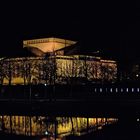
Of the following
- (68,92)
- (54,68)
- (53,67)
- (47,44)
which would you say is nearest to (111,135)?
(68,92)

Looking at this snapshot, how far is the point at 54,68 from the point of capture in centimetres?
6462

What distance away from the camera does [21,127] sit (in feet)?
80.2

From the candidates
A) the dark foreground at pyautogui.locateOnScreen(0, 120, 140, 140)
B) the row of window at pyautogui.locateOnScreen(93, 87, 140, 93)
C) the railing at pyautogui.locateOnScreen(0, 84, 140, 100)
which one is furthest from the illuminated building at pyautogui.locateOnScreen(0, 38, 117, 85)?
the dark foreground at pyautogui.locateOnScreen(0, 120, 140, 140)

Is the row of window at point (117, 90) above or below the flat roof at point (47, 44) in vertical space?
below

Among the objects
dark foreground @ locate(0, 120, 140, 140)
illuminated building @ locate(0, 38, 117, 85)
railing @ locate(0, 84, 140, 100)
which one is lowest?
dark foreground @ locate(0, 120, 140, 140)

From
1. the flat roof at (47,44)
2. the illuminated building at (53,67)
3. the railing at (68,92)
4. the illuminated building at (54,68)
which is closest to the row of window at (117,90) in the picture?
the railing at (68,92)

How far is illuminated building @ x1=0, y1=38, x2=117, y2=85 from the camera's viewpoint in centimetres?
6662

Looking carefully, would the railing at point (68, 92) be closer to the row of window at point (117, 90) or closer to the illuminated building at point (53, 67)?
the row of window at point (117, 90)

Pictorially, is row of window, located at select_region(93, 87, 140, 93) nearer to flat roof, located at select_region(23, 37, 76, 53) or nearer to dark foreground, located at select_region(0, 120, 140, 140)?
dark foreground, located at select_region(0, 120, 140, 140)

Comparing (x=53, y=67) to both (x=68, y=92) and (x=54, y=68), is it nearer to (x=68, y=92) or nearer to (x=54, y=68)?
(x=54, y=68)

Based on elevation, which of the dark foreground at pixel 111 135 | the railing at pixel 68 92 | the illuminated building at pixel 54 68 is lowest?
the dark foreground at pixel 111 135

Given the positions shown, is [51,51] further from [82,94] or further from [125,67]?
[82,94]

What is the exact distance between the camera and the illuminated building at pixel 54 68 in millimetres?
66625

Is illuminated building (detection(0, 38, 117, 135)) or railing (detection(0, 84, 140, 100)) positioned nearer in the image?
railing (detection(0, 84, 140, 100))
